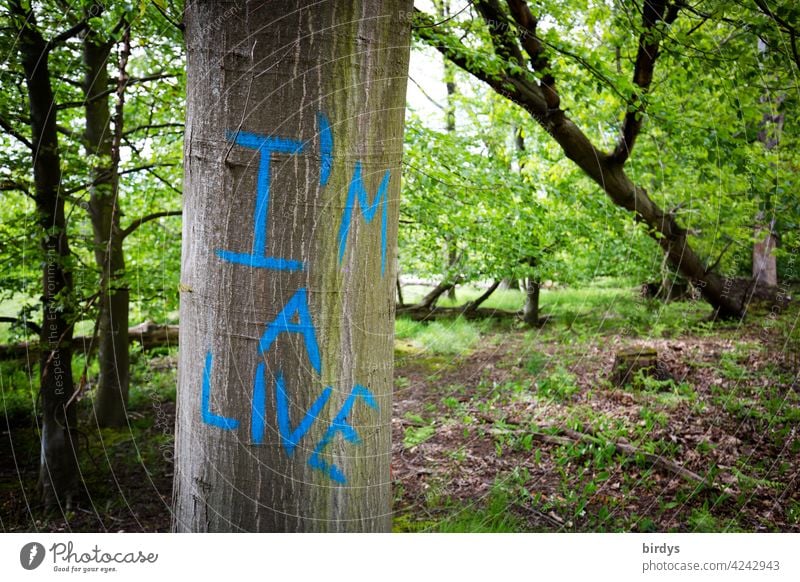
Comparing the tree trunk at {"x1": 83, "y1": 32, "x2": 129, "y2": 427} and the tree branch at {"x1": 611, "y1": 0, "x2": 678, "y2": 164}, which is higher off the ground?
the tree branch at {"x1": 611, "y1": 0, "x2": 678, "y2": 164}

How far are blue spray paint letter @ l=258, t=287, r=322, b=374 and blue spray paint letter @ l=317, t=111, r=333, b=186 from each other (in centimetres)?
28

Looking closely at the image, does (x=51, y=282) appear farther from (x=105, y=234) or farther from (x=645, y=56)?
(x=645, y=56)

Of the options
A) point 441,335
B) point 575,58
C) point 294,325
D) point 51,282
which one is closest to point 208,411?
point 294,325

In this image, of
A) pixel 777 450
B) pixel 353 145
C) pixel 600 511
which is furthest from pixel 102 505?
pixel 777 450

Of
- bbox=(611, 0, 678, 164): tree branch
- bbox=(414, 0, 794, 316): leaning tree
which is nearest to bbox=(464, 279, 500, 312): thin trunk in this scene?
bbox=(414, 0, 794, 316): leaning tree

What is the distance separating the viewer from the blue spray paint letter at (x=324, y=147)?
4.53 ft

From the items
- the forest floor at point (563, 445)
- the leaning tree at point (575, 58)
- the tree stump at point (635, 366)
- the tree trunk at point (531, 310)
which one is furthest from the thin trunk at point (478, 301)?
the tree stump at point (635, 366)

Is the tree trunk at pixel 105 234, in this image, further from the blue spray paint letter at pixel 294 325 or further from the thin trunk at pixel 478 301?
the thin trunk at pixel 478 301

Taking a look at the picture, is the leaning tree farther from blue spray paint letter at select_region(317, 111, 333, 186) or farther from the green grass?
the green grass

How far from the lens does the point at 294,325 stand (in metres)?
1.39

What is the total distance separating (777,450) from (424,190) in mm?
2520

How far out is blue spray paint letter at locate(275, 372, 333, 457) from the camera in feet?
4.63

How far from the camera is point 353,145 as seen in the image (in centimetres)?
142

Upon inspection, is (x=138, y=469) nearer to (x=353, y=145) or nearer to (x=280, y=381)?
(x=280, y=381)
